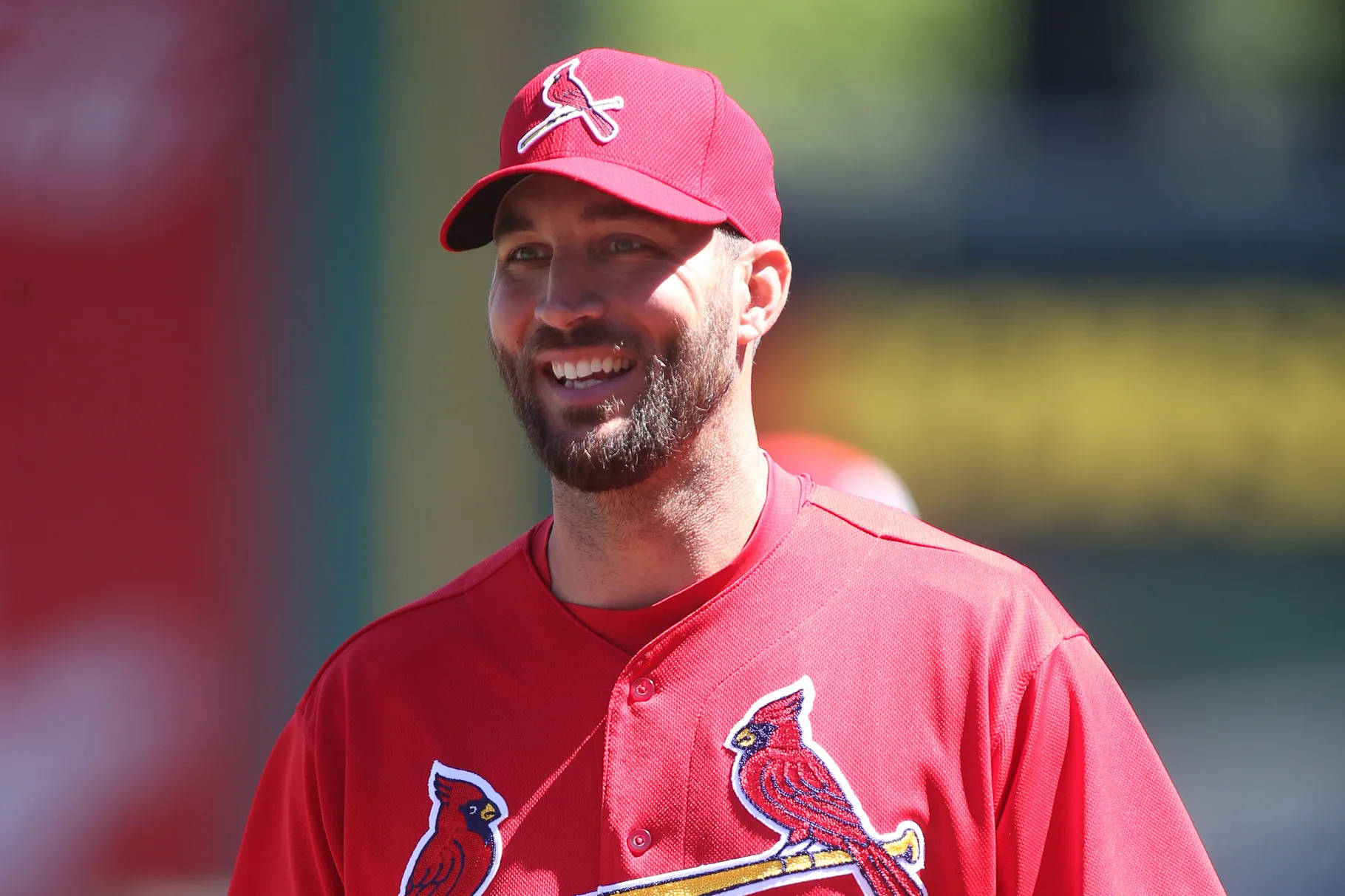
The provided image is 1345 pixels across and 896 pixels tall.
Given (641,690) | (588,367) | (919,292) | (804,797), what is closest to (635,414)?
(588,367)

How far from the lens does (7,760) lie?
3.19 m

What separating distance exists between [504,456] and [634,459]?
172cm

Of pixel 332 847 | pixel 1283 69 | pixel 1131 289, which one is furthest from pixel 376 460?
pixel 1283 69

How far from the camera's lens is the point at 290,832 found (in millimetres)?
1737

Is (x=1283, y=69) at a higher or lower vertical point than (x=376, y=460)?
higher

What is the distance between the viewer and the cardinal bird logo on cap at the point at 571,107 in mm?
1698

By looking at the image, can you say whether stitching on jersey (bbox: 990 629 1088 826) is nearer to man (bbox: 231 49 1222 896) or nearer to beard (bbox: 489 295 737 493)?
man (bbox: 231 49 1222 896)

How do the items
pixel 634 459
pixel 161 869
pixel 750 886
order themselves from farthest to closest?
pixel 161 869
pixel 634 459
pixel 750 886

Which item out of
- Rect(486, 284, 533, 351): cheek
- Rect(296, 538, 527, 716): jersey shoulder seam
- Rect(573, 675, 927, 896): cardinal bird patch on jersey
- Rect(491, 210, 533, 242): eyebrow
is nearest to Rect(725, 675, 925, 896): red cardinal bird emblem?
Rect(573, 675, 927, 896): cardinal bird patch on jersey

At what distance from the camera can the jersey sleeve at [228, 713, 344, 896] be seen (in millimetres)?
1715

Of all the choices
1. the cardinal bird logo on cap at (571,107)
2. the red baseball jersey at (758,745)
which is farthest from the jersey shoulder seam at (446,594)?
the cardinal bird logo on cap at (571,107)

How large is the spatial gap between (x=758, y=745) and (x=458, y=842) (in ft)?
1.22

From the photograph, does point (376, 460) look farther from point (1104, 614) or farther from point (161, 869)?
point (1104, 614)

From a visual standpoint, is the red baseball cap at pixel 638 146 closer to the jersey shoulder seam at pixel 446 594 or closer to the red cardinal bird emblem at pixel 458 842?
the jersey shoulder seam at pixel 446 594
